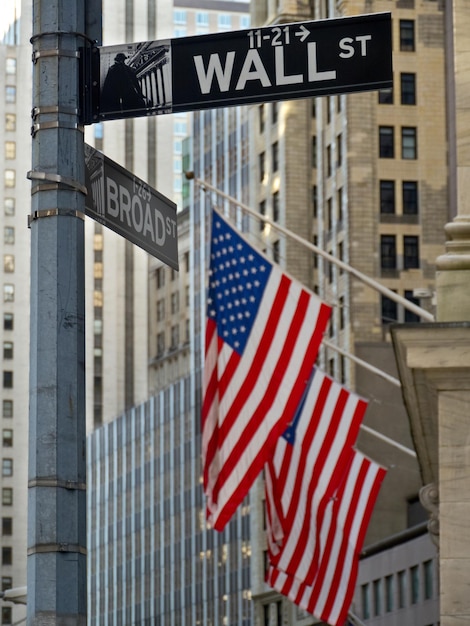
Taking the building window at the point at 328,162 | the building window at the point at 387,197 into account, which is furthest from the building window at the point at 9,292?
the building window at the point at 387,197

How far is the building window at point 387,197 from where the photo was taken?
108062 millimetres

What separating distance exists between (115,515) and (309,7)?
48.7 m

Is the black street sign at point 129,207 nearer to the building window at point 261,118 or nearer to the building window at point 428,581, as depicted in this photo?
the building window at point 428,581

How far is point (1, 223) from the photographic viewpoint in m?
186

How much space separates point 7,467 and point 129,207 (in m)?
177

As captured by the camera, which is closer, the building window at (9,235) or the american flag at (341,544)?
the american flag at (341,544)

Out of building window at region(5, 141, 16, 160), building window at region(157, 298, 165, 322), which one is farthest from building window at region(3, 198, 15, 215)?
building window at region(5, 141, 16, 160)

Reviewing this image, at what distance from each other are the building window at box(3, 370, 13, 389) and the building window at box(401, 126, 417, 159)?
278 feet

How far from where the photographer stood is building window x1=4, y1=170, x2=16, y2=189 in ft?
564

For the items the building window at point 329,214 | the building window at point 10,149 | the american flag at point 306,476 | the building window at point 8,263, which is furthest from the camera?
the building window at point 8,263

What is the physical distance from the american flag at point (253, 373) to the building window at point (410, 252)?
68.3 m

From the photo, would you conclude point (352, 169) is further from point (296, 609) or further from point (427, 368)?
point (427, 368)

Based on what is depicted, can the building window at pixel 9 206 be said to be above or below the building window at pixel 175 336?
above

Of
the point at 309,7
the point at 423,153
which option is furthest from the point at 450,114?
the point at 309,7
